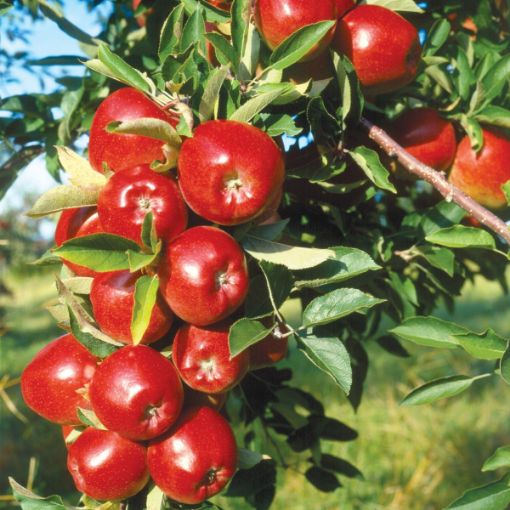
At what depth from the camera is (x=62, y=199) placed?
2.39ft

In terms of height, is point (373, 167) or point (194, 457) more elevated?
point (373, 167)

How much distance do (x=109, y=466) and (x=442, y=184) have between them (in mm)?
485

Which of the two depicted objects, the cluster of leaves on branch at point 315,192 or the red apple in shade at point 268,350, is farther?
the red apple in shade at point 268,350

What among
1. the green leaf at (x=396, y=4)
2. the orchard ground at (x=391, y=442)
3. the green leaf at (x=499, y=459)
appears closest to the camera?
the green leaf at (x=499, y=459)

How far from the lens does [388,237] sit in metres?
1.01

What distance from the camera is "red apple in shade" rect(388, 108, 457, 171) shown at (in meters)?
0.98

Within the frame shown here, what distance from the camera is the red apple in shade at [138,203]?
68 centimetres

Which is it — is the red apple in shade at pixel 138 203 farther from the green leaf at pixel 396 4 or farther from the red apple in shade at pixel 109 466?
the green leaf at pixel 396 4

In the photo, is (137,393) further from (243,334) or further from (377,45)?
(377,45)

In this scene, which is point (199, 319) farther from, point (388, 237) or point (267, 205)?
point (388, 237)

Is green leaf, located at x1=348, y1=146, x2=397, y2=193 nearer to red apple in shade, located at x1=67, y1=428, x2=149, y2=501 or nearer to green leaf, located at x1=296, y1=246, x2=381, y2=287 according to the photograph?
green leaf, located at x1=296, y1=246, x2=381, y2=287

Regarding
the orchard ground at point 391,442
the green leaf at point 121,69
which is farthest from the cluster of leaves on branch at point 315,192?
the orchard ground at point 391,442

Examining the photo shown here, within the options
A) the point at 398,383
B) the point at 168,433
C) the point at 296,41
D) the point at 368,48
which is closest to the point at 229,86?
the point at 296,41

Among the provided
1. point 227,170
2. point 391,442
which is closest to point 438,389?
point 227,170
